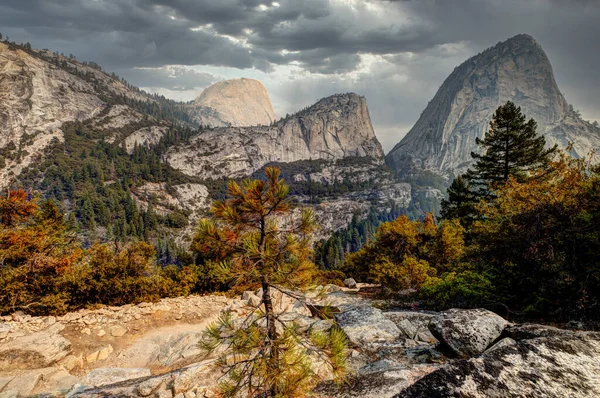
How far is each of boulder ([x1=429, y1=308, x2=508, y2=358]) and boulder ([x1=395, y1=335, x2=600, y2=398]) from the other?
4251mm

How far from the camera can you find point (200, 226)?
457 centimetres

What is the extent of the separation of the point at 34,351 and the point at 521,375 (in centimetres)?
1395

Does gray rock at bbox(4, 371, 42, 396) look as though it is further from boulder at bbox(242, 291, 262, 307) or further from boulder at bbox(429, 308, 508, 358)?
boulder at bbox(429, 308, 508, 358)

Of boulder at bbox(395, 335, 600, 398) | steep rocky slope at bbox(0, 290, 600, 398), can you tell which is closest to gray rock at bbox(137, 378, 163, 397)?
steep rocky slope at bbox(0, 290, 600, 398)

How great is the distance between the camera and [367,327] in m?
10.2

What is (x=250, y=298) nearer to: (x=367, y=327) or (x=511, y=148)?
(x=367, y=327)

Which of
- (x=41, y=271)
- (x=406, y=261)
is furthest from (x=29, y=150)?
(x=406, y=261)

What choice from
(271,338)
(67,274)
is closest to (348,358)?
(271,338)

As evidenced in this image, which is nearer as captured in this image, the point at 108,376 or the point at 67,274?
the point at 108,376

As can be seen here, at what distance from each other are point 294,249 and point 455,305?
462 inches

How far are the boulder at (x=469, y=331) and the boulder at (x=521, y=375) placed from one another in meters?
4.25

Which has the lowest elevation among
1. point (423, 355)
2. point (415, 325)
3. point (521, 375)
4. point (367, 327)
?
point (415, 325)

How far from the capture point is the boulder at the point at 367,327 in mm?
9617

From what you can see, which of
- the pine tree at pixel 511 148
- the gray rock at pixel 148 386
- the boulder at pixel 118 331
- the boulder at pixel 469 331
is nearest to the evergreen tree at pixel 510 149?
the pine tree at pixel 511 148
